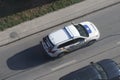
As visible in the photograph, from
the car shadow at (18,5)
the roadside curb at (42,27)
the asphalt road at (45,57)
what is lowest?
the asphalt road at (45,57)

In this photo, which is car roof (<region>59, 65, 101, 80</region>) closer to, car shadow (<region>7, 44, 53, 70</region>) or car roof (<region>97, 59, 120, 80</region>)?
car roof (<region>97, 59, 120, 80</region>)

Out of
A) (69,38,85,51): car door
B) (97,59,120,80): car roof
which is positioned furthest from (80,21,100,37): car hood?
(97,59,120,80): car roof

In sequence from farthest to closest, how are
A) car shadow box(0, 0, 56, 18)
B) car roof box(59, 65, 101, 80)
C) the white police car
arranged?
car shadow box(0, 0, 56, 18)
the white police car
car roof box(59, 65, 101, 80)

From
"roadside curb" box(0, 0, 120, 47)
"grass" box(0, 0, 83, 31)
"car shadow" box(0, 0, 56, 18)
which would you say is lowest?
"roadside curb" box(0, 0, 120, 47)

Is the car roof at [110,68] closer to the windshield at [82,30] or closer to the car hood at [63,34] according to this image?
the windshield at [82,30]

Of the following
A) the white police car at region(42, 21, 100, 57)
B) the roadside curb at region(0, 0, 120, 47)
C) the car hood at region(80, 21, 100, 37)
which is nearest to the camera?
the white police car at region(42, 21, 100, 57)

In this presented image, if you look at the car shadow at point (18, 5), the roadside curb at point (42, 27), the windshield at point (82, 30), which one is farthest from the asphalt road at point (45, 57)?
the car shadow at point (18, 5)

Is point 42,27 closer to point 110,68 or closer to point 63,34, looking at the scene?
point 63,34
